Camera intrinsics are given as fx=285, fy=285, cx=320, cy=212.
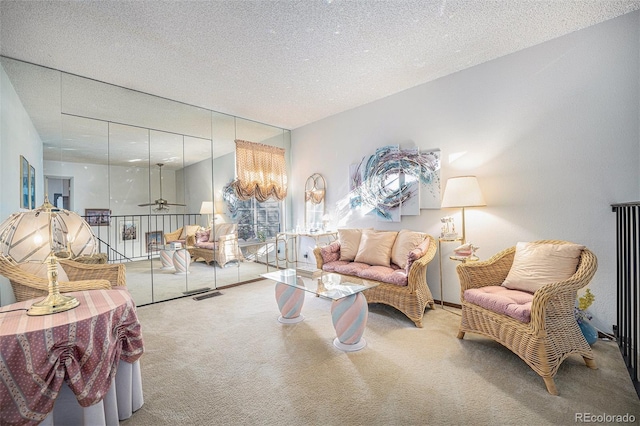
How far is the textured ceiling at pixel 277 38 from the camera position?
2.27 metres

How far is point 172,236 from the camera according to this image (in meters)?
4.05

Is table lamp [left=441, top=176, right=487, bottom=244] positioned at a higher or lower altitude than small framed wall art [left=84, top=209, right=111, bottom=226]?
higher

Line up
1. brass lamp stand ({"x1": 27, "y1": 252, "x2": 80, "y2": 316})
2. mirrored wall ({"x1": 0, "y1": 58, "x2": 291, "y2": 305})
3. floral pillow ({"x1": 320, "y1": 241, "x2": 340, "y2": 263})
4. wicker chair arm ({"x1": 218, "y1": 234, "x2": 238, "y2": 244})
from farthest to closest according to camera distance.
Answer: wicker chair arm ({"x1": 218, "y1": 234, "x2": 238, "y2": 244}), floral pillow ({"x1": 320, "y1": 241, "x2": 340, "y2": 263}), mirrored wall ({"x1": 0, "y1": 58, "x2": 291, "y2": 305}), brass lamp stand ({"x1": 27, "y1": 252, "x2": 80, "y2": 316})

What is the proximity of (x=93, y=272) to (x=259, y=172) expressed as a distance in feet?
9.47

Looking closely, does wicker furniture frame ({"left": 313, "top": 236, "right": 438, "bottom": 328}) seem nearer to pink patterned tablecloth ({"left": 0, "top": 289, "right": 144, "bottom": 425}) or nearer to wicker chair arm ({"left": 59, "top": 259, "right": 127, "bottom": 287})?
pink patterned tablecloth ({"left": 0, "top": 289, "right": 144, "bottom": 425})

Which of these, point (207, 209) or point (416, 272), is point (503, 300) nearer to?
point (416, 272)

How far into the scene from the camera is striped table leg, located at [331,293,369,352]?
2430mm

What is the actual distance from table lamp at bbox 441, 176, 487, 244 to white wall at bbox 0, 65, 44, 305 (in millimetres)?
4272

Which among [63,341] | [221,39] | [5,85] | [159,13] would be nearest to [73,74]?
[5,85]

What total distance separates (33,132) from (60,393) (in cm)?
313

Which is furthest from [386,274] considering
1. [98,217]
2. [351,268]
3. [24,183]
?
[24,183]

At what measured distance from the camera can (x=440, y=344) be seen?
2467 millimetres

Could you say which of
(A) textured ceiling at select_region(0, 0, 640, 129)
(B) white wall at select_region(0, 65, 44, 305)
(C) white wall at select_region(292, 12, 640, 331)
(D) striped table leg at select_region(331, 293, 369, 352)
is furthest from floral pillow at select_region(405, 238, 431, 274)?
(B) white wall at select_region(0, 65, 44, 305)

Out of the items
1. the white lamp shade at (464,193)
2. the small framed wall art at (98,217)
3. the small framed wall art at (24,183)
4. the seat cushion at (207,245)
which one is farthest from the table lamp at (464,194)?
the small framed wall art at (24,183)
